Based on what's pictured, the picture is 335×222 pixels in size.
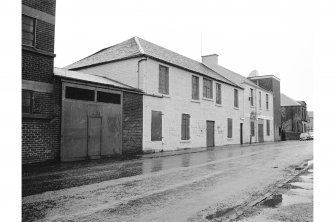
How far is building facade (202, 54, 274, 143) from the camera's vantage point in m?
29.6

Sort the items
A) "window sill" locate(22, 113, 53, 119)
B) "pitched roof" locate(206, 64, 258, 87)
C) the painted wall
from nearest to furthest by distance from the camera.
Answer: "window sill" locate(22, 113, 53, 119) → the painted wall → "pitched roof" locate(206, 64, 258, 87)

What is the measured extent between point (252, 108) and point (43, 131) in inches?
968

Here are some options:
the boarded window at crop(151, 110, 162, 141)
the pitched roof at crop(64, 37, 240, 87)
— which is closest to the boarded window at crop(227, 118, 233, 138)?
the pitched roof at crop(64, 37, 240, 87)

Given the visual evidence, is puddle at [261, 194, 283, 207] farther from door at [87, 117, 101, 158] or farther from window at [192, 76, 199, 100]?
window at [192, 76, 199, 100]

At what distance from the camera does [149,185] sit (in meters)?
7.27

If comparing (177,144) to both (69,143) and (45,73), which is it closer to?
(69,143)

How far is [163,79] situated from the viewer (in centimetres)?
1883

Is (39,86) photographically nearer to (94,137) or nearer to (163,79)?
(94,137)

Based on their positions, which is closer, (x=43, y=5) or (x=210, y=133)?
(x=43, y=5)

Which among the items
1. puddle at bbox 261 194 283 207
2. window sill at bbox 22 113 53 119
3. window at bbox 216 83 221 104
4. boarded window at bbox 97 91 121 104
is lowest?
puddle at bbox 261 194 283 207

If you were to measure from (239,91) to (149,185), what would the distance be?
912 inches

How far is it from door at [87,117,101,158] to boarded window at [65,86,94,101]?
1011 mm

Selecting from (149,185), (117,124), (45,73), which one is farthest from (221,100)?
(149,185)

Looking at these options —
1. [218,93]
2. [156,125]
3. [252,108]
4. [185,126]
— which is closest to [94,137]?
[156,125]
